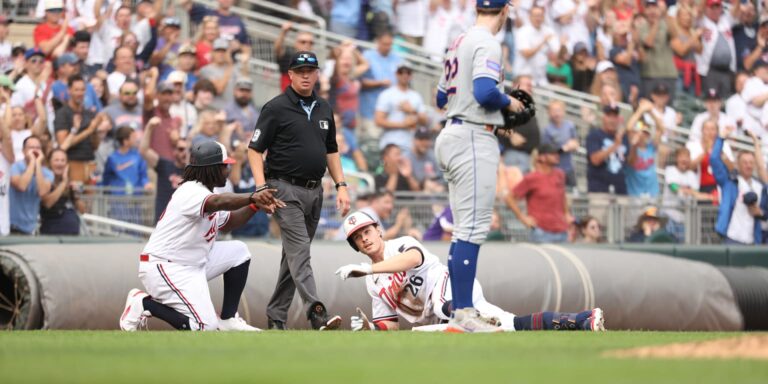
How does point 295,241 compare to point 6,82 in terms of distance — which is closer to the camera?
point 295,241

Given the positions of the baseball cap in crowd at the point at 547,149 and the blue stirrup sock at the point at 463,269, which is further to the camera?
the baseball cap in crowd at the point at 547,149

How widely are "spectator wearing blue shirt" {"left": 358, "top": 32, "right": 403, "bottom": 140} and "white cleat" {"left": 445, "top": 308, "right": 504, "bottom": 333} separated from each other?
8.93 metres

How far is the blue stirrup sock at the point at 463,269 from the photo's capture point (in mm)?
8773

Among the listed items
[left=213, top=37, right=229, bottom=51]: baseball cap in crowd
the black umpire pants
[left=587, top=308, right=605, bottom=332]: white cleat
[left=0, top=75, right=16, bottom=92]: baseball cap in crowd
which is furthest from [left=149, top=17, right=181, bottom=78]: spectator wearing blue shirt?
[left=587, top=308, right=605, bottom=332]: white cleat

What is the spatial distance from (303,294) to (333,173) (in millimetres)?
1174

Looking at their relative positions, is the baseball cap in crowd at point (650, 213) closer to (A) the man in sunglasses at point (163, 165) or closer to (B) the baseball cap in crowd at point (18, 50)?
(A) the man in sunglasses at point (163, 165)

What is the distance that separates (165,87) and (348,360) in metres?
9.23

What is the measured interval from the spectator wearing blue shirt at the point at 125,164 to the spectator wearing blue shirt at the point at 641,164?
21.7 ft

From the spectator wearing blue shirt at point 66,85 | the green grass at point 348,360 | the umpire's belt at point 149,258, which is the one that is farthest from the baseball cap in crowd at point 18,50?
the green grass at point 348,360

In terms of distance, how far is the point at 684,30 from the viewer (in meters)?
21.1

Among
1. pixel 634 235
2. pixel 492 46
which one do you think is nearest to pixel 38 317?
pixel 492 46

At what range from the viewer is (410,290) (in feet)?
33.7

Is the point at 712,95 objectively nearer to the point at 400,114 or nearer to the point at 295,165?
the point at 400,114

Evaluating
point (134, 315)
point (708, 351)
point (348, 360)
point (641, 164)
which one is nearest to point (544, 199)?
point (641, 164)
